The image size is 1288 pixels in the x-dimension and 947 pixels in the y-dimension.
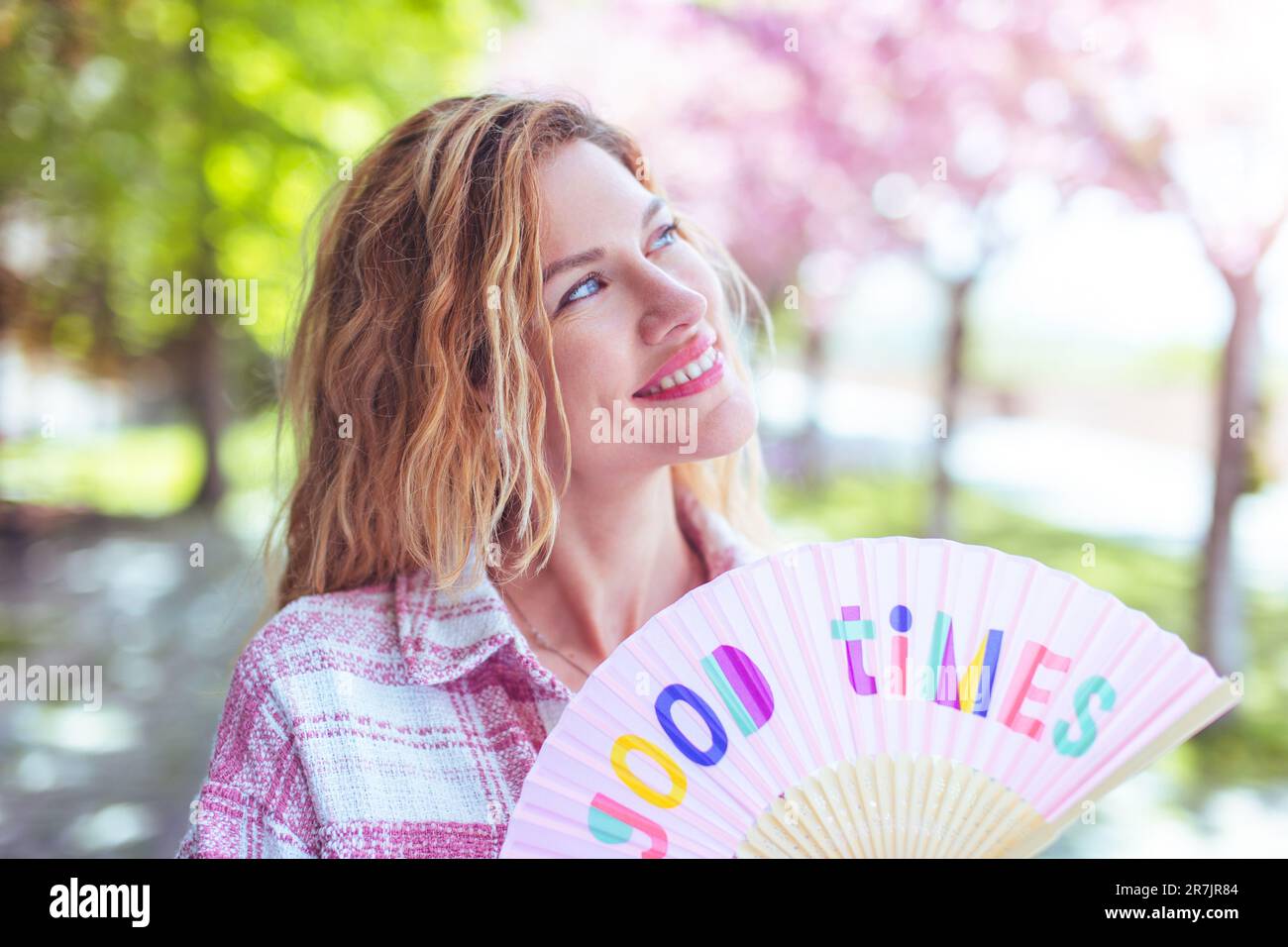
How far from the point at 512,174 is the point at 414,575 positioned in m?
0.63

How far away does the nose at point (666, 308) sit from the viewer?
158 cm

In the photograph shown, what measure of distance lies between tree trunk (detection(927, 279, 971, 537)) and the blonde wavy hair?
577 centimetres

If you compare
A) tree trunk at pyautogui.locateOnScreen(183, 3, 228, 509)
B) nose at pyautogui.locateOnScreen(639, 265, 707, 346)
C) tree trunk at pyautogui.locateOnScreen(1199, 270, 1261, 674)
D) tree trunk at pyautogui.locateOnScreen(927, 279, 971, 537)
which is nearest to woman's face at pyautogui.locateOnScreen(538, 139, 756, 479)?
nose at pyautogui.locateOnScreen(639, 265, 707, 346)

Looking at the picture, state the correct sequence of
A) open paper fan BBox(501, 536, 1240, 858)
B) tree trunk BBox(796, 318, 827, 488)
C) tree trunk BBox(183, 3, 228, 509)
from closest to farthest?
open paper fan BBox(501, 536, 1240, 858) < tree trunk BBox(183, 3, 228, 509) < tree trunk BBox(796, 318, 827, 488)

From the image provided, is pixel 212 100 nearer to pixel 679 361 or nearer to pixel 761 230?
pixel 761 230

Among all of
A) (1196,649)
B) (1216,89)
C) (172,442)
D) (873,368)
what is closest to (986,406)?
(873,368)

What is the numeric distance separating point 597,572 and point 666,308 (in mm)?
458

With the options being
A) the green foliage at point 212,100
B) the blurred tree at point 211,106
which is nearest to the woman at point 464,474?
the blurred tree at point 211,106

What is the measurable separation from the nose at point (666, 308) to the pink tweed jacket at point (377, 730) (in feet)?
1.52

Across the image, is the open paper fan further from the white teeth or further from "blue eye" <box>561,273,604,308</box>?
"blue eye" <box>561,273,604,308</box>

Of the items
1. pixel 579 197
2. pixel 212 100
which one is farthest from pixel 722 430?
pixel 212 100

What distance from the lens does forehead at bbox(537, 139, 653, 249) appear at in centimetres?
163

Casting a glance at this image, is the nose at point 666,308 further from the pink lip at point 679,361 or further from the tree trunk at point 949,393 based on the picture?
the tree trunk at point 949,393
